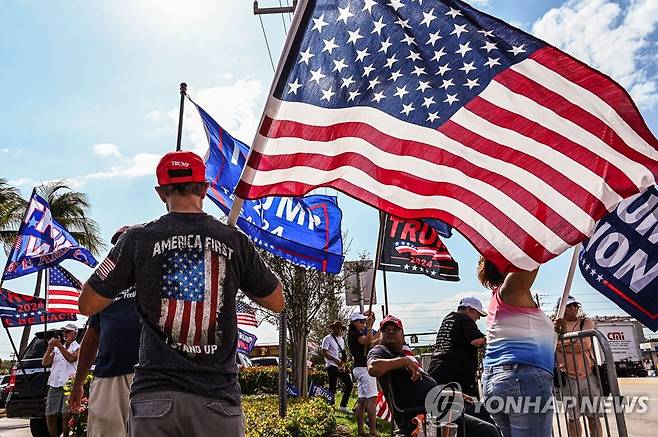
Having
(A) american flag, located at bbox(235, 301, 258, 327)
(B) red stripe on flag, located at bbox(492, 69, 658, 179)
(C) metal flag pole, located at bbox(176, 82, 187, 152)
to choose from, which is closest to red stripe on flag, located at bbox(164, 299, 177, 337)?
(B) red stripe on flag, located at bbox(492, 69, 658, 179)

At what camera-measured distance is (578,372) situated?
19.0 ft

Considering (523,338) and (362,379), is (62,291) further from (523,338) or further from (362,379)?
(523,338)

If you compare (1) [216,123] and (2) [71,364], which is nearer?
(1) [216,123]

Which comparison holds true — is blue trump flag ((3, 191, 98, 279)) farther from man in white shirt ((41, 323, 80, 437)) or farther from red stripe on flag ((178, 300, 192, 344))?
red stripe on flag ((178, 300, 192, 344))

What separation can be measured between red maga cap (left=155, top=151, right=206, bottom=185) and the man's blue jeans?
2.43 metres

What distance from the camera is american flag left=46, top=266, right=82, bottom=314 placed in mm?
11109

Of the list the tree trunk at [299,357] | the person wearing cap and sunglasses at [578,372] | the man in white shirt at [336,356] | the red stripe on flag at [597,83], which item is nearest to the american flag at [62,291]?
the man in white shirt at [336,356]

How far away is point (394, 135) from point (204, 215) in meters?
1.34

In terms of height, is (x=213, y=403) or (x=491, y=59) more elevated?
(x=491, y=59)

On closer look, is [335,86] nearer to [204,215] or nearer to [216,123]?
[204,215]

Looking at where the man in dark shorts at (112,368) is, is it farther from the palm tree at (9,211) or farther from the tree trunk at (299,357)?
the palm tree at (9,211)

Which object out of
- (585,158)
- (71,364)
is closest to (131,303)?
(585,158)

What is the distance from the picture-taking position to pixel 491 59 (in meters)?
3.33

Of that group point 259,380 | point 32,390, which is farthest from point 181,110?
point 259,380
